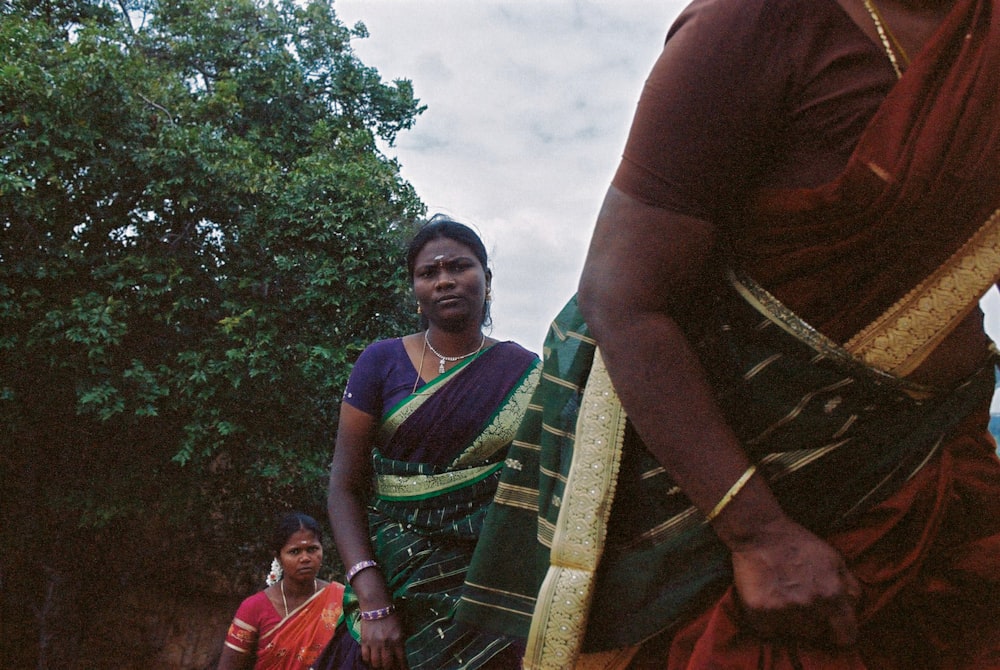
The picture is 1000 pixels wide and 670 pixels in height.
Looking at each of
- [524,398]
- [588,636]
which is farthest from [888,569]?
[524,398]

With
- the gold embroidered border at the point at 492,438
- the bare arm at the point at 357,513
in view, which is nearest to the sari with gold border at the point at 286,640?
the bare arm at the point at 357,513

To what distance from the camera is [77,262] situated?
9.94m

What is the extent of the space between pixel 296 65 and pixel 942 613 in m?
13.0

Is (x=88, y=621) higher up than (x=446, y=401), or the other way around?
(x=446, y=401)

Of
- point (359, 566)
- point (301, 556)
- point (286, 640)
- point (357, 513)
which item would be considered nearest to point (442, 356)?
point (357, 513)

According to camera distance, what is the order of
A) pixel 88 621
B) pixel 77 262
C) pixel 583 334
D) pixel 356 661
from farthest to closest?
pixel 88 621 → pixel 77 262 → pixel 356 661 → pixel 583 334

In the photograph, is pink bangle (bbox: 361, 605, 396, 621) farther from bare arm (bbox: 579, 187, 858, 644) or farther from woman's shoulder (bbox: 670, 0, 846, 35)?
woman's shoulder (bbox: 670, 0, 846, 35)

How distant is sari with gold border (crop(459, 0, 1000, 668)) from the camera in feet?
3.71

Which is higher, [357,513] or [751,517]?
[357,513]

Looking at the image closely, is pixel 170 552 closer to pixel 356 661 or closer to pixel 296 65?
pixel 296 65

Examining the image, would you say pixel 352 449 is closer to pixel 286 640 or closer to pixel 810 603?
pixel 810 603

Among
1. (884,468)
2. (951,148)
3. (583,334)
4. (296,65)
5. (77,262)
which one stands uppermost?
(296,65)

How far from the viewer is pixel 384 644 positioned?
2848 mm

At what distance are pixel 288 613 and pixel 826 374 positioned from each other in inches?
200
